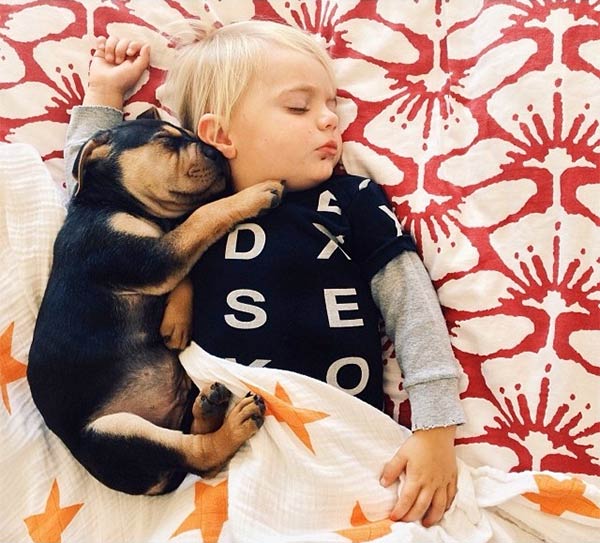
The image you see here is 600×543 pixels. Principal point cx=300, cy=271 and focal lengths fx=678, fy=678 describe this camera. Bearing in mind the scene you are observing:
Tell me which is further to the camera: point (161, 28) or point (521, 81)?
point (161, 28)

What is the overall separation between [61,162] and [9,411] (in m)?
0.52

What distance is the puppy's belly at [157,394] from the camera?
1.15 meters

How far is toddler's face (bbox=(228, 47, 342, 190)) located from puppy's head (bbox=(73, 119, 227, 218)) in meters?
0.09

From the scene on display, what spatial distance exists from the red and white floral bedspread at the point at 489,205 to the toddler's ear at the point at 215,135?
23cm

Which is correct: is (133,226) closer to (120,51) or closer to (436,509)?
(120,51)

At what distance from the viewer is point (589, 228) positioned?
1.17 metres

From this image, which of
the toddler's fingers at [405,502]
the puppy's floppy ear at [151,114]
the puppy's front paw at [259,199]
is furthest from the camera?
the puppy's floppy ear at [151,114]

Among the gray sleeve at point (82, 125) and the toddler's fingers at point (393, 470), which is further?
the gray sleeve at point (82, 125)

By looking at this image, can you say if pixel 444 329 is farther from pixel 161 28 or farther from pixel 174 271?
pixel 161 28

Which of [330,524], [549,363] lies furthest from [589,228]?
[330,524]

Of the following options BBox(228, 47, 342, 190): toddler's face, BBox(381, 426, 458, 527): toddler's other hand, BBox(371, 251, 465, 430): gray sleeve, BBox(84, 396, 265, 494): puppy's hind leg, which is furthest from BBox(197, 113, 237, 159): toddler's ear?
BBox(381, 426, 458, 527): toddler's other hand

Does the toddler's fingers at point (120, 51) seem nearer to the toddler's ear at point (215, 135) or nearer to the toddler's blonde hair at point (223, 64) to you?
the toddler's blonde hair at point (223, 64)

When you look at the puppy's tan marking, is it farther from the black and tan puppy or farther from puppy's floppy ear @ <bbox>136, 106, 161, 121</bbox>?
puppy's floppy ear @ <bbox>136, 106, 161, 121</bbox>

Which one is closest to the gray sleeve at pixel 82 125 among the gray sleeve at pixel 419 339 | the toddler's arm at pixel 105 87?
the toddler's arm at pixel 105 87
